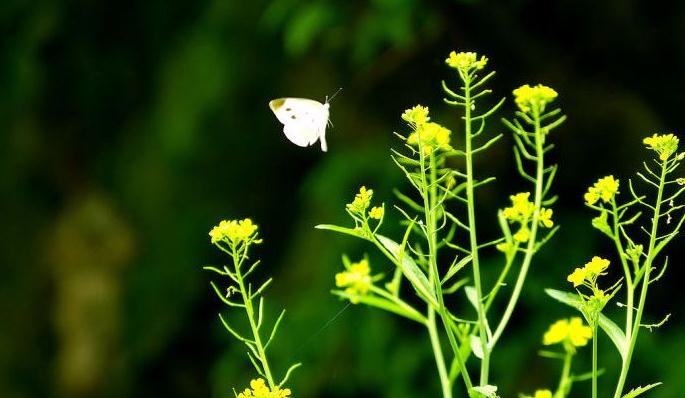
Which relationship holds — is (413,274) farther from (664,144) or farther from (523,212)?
(664,144)

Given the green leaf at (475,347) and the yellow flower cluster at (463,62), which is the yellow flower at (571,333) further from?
the yellow flower cluster at (463,62)

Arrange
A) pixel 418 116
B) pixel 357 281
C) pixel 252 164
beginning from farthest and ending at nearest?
1. pixel 252 164
2. pixel 418 116
3. pixel 357 281

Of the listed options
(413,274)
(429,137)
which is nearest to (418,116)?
(429,137)

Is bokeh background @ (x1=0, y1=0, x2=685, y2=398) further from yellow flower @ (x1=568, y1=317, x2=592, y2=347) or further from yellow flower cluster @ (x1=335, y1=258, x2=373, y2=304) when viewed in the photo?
yellow flower cluster @ (x1=335, y1=258, x2=373, y2=304)

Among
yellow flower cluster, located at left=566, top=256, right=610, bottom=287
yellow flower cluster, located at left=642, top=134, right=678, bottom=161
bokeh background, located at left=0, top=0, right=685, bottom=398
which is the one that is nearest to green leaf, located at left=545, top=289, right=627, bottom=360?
yellow flower cluster, located at left=566, top=256, right=610, bottom=287

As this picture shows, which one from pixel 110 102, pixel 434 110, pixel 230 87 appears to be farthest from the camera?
pixel 110 102

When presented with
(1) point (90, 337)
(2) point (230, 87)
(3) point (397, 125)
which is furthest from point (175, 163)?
(1) point (90, 337)

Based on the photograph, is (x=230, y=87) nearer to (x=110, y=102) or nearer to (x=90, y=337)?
(x=110, y=102)
